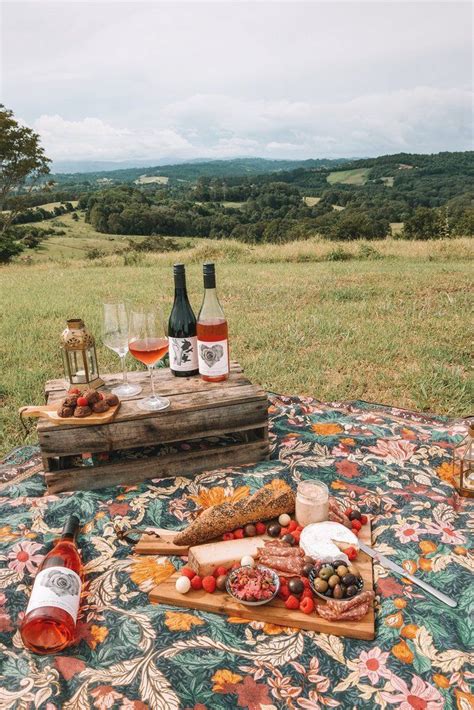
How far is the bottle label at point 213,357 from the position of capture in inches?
124

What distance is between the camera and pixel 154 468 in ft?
10.5

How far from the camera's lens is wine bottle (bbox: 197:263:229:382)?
119 inches

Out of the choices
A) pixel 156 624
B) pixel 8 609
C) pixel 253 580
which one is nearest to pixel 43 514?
pixel 8 609

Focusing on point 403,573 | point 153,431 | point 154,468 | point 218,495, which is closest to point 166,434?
point 153,431

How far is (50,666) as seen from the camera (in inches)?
75.1

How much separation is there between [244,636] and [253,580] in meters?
0.21

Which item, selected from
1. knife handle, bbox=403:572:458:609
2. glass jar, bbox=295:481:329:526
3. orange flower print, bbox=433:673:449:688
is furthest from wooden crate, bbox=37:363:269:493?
orange flower print, bbox=433:673:449:688

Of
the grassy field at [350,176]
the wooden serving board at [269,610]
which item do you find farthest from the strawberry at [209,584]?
the grassy field at [350,176]

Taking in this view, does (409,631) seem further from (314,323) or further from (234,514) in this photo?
(314,323)

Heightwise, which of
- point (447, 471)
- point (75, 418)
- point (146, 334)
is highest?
point (146, 334)

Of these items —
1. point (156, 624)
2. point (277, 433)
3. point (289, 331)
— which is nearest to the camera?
point (156, 624)

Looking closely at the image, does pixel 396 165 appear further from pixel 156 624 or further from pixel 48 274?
pixel 156 624

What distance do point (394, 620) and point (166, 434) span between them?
5.22 feet

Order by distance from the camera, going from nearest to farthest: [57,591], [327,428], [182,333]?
[57,591] < [182,333] < [327,428]
